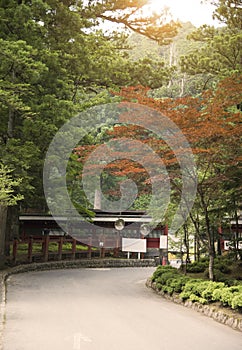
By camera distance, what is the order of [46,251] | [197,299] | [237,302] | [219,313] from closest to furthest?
[237,302] < [219,313] < [197,299] < [46,251]

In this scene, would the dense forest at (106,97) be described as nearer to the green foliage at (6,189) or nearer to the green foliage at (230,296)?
the green foliage at (6,189)

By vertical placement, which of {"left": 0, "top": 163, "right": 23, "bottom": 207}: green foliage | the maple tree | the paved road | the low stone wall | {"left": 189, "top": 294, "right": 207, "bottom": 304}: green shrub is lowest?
the paved road

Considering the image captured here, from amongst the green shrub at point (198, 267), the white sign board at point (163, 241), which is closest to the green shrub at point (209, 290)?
the green shrub at point (198, 267)

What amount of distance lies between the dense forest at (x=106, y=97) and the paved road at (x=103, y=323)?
2643mm

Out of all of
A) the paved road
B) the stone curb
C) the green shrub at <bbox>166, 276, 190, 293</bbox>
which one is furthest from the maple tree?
the stone curb

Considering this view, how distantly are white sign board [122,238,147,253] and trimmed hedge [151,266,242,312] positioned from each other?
13233 mm

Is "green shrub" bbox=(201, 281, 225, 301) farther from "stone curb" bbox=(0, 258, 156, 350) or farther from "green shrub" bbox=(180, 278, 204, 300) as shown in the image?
"stone curb" bbox=(0, 258, 156, 350)

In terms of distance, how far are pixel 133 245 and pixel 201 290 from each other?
56.7ft

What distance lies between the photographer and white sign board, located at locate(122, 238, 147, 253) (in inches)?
1069

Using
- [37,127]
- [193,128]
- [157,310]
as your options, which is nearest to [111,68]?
[37,127]

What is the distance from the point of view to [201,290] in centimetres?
1013

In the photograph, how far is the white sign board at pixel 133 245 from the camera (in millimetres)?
27141

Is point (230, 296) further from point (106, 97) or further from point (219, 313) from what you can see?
point (106, 97)

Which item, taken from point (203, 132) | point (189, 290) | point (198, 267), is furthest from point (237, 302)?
point (198, 267)
